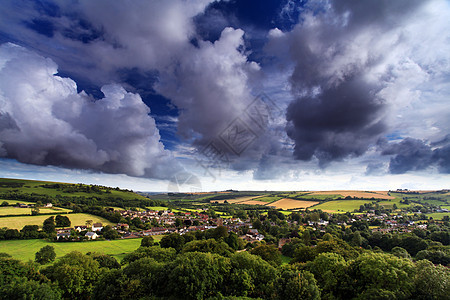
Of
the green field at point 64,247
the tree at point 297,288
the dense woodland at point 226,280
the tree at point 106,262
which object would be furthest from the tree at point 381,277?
the green field at point 64,247

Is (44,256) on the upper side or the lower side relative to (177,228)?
upper

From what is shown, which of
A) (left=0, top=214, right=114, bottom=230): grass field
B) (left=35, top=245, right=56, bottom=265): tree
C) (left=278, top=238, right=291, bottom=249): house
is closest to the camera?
(left=35, top=245, right=56, bottom=265): tree

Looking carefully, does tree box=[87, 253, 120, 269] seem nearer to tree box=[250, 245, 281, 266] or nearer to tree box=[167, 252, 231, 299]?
tree box=[167, 252, 231, 299]

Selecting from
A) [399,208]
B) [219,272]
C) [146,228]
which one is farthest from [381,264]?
[399,208]

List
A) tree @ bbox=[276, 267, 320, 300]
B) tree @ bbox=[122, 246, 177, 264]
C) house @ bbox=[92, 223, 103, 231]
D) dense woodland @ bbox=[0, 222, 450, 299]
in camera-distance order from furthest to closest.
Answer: house @ bbox=[92, 223, 103, 231], tree @ bbox=[122, 246, 177, 264], dense woodland @ bbox=[0, 222, 450, 299], tree @ bbox=[276, 267, 320, 300]

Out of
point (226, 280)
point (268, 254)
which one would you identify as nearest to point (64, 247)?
point (226, 280)

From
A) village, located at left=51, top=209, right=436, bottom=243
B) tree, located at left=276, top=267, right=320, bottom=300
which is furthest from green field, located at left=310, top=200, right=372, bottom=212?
tree, located at left=276, top=267, right=320, bottom=300

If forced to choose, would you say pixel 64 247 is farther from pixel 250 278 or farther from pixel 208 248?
pixel 250 278

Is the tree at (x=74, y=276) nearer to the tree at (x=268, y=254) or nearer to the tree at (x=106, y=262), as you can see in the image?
the tree at (x=106, y=262)

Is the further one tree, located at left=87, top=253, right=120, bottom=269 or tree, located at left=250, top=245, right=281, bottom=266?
tree, located at left=250, top=245, right=281, bottom=266

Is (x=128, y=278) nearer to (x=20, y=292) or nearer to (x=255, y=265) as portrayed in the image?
(x=20, y=292)

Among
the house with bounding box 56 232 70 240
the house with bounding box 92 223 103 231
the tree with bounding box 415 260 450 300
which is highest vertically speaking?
the tree with bounding box 415 260 450 300

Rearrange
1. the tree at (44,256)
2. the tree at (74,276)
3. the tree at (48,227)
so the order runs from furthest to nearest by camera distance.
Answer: the tree at (48,227), the tree at (44,256), the tree at (74,276)
